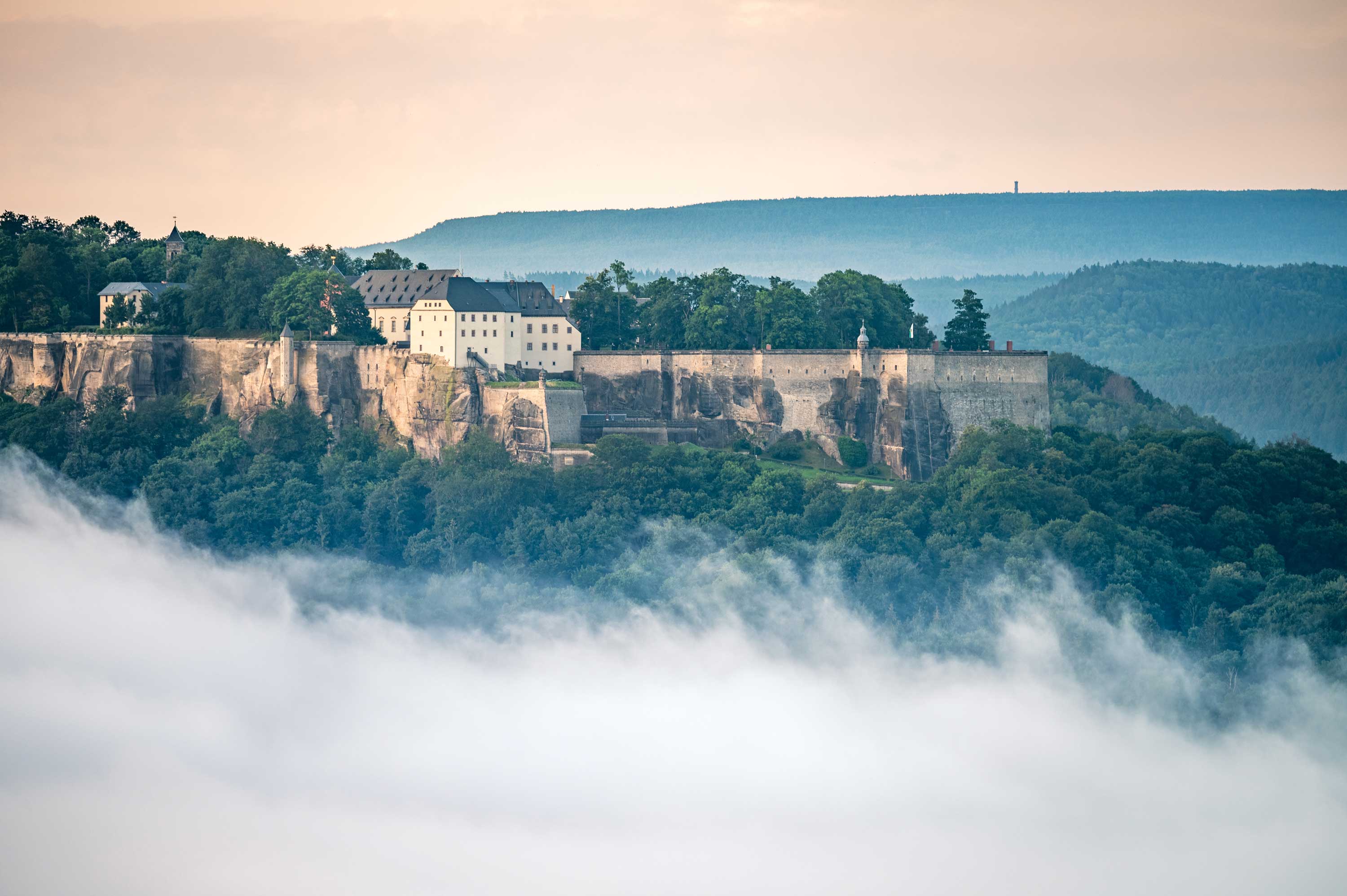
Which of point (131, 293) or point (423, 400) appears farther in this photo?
point (131, 293)

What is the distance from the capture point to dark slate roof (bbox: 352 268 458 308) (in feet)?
260

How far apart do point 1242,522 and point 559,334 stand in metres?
27.6

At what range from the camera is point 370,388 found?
78.4m

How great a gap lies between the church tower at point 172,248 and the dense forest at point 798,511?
10224 mm

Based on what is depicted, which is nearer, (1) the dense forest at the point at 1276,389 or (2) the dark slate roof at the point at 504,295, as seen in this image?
(2) the dark slate roof at the point at 504,295

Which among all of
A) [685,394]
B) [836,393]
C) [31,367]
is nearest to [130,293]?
[31,367]

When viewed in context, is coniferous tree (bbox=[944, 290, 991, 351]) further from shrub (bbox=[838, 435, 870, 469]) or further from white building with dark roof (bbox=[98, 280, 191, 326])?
white building with dark roof (bbox=[98, 280, 191, 326])

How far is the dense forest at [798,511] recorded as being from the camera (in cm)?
6894

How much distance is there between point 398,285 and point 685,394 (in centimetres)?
1366

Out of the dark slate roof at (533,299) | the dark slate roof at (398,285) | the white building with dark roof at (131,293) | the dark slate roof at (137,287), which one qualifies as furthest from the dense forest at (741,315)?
the white building with dark roof at (131,293)

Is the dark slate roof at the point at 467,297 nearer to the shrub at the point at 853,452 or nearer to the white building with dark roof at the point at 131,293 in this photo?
the shrub at the point at 853,452

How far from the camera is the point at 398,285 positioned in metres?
81.1

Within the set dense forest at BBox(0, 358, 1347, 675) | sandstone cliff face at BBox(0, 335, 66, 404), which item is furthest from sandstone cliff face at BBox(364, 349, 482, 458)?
sandstone cliff face at BBox(0, 335, 66, 404)

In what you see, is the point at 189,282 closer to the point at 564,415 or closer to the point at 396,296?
the point at 396,296
